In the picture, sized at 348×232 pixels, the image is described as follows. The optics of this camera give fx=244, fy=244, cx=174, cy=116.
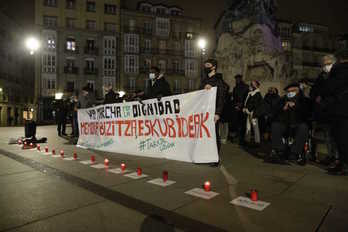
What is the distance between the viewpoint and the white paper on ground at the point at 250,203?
9.57ft

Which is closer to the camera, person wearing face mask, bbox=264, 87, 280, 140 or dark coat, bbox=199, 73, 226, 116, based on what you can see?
dark coat, bbox=199, 73, 226, 116

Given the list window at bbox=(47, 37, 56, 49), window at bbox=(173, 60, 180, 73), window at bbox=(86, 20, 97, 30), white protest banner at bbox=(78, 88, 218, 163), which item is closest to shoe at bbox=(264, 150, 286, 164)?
white protest banner at bbox=(78, 88, 218, 163)

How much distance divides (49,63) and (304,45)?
172 ft

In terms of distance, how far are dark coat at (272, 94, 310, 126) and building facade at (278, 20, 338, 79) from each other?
52244mm

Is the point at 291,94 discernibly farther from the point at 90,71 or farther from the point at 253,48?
the point at 90,71

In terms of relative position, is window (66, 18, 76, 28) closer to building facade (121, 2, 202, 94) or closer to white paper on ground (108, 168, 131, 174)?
building facade (121, 2, 202, 94)

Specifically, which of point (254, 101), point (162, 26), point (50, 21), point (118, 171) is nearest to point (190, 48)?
point (162, 26)

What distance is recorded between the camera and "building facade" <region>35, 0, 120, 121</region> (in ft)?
127

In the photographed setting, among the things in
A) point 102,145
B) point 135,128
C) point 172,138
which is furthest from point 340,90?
point 102,145

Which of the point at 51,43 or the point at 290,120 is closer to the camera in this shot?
the point at 290,120

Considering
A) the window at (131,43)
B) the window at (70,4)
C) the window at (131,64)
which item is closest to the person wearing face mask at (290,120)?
the window at (131,64)

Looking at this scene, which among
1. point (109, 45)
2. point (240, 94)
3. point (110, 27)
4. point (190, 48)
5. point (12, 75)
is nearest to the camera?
point (240, 94)

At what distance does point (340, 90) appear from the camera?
3.89 meters

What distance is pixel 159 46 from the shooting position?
44.8m
